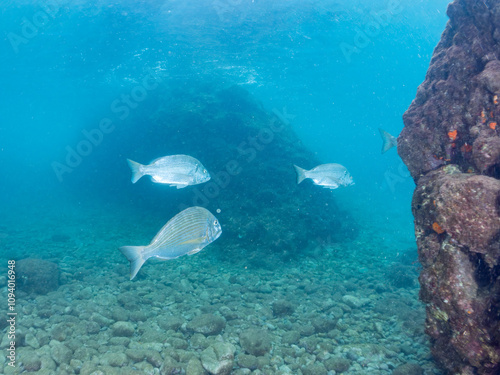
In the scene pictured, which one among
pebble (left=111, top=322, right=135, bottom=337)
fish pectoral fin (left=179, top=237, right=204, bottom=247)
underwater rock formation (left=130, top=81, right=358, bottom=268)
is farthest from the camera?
underwater rock formation (left=130, top=81, right=358, bottom=268)

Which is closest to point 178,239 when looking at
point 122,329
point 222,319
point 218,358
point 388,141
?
point 218,358

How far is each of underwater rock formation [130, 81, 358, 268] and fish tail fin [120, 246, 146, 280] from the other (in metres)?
6.96

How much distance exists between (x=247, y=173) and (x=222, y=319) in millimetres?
10912

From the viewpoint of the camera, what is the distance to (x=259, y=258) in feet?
34.9

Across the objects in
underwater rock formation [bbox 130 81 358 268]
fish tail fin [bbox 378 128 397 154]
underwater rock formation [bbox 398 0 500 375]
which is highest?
underwater rock formation [bbox 398 0 500 375]

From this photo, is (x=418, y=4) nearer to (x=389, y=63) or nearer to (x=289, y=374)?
(x=389, y=63)

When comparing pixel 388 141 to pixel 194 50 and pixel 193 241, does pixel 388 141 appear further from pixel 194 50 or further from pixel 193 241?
pixel 194 50

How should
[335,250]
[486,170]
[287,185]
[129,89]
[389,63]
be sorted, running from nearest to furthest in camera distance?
[486,170] < [335,250] < [287,185] < [389,63] < [129,89]

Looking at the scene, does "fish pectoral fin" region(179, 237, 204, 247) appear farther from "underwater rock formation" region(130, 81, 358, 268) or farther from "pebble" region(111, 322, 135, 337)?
"underwater rock formation" region(130, 81, 358, 268)

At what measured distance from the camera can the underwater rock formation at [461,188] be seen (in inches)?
123

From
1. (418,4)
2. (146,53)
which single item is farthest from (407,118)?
(146,53)

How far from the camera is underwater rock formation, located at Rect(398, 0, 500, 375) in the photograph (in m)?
3.13

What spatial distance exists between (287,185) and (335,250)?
14.8 ft

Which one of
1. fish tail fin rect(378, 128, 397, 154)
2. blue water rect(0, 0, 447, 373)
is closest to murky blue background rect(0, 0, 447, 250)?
blue water rect(0, 0, 447, 373)
